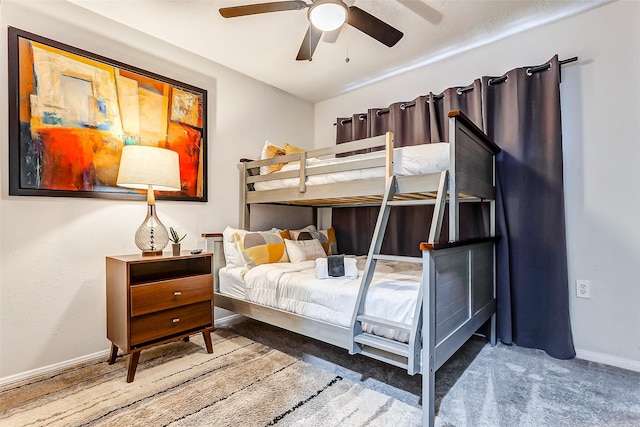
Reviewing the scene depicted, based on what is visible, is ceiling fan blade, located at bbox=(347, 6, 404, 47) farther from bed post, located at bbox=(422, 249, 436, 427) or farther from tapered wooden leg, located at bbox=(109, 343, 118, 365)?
tapered wooden leg, located at bbox=(109, 343, 118, 365)

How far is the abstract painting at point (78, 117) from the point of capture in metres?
1.92

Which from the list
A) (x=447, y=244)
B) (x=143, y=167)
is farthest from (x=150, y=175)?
(x=447, y=244)

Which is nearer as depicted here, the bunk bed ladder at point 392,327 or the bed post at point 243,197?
the bunk bed ladder at point 392,327

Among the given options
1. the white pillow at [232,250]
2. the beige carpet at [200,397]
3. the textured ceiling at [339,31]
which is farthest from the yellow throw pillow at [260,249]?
the textured ceiling at [339,31]

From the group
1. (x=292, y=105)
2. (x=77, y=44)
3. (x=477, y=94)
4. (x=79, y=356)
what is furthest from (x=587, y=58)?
(x=79, y=356)

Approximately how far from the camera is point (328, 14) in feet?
5.65

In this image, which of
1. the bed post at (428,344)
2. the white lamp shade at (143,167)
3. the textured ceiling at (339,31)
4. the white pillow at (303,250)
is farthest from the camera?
the white pillow at (303,250)

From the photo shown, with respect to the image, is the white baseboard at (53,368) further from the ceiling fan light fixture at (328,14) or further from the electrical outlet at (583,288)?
the electrical outlet at (583,288)

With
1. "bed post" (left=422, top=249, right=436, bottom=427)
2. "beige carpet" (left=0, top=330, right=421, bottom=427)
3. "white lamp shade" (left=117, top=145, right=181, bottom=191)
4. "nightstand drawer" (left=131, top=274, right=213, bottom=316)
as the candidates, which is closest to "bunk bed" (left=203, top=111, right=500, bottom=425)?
"bed post" (left=422, top=249, right=436, bottom=427)

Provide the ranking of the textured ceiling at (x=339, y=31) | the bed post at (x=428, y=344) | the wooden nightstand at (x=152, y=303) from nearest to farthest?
the bed post at (x=428, y=344)
the wooden nightstand at (x=152, y=303)
the textured ceiling at (x=339, y=31)

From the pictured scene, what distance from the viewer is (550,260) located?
90.5 inches

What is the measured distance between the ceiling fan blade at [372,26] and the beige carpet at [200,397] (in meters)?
2.13

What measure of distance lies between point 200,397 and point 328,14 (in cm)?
221

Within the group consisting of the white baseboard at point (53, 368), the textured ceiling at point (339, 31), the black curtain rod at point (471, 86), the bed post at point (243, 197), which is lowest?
the white baseboard at point (53, 368)
